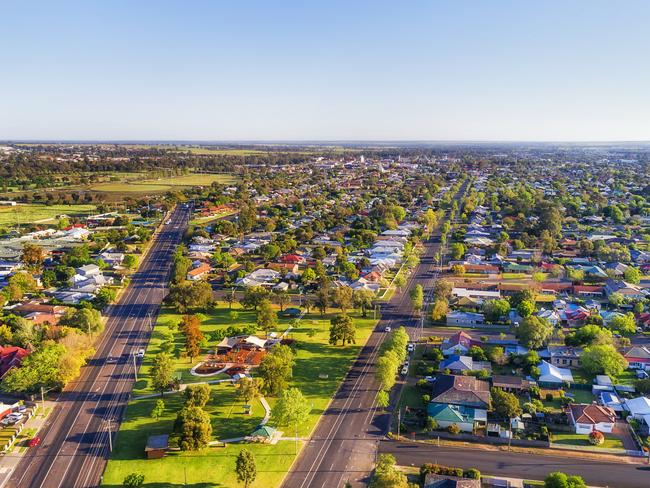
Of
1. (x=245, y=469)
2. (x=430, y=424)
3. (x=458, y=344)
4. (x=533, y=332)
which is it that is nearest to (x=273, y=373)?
(x=245, y=469)

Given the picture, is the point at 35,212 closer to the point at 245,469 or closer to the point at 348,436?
the point at 348,436

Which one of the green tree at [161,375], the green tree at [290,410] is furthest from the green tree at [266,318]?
the green tree at [290,410]

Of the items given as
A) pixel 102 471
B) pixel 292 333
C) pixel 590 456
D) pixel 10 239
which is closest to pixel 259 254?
pixel 292 333

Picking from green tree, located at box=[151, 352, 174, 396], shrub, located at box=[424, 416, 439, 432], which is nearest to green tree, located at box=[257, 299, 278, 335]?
green tree, located at box=[151, 352, 174, 396]

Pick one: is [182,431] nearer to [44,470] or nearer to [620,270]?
[44,470]

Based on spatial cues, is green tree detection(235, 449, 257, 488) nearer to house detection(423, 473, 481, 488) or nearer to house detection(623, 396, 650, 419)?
house detection(423, 473, 481, 488)

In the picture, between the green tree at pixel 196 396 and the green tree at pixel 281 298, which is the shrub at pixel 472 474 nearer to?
the green tree at pixel 196 396
